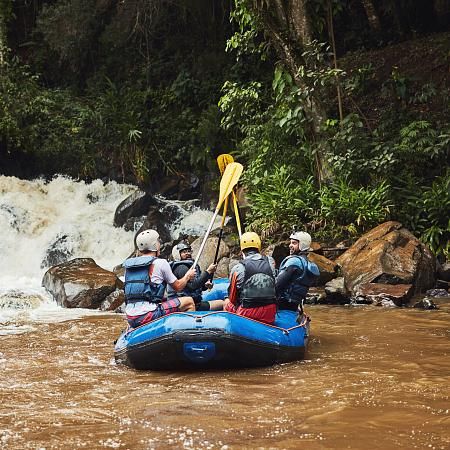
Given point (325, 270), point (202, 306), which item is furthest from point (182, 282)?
point (325, 270)

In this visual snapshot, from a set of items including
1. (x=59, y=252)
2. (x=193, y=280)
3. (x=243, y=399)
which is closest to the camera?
(x=243, y=399)

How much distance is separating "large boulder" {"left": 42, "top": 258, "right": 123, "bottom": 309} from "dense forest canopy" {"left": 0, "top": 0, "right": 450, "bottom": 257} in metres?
2.82

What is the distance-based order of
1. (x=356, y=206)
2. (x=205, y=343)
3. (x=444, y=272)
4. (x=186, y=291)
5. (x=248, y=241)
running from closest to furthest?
1. (x=205, y=343)
2. (x=248, y=241)
3. (x=186, y=291)
4. (x=444, y=272)
5. (x=356, y=206)

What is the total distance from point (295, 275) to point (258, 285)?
0.53 metres

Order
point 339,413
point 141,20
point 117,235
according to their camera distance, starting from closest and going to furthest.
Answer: point 339,413 < point 117,235 < point 141,20

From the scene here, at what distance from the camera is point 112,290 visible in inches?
392

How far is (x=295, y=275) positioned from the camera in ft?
19.9

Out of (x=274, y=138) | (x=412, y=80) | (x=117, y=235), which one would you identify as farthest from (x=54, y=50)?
(x=412, y=80)

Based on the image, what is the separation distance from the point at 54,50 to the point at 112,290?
31.8ft

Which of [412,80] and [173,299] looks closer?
[173,299]

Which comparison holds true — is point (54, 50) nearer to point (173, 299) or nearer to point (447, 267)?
point (447, 267)

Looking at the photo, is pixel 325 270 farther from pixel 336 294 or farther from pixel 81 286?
pixel 81 286

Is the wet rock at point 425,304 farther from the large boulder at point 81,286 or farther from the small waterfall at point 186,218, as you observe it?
the small waterfall at point 186,218

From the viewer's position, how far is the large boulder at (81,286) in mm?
9727
